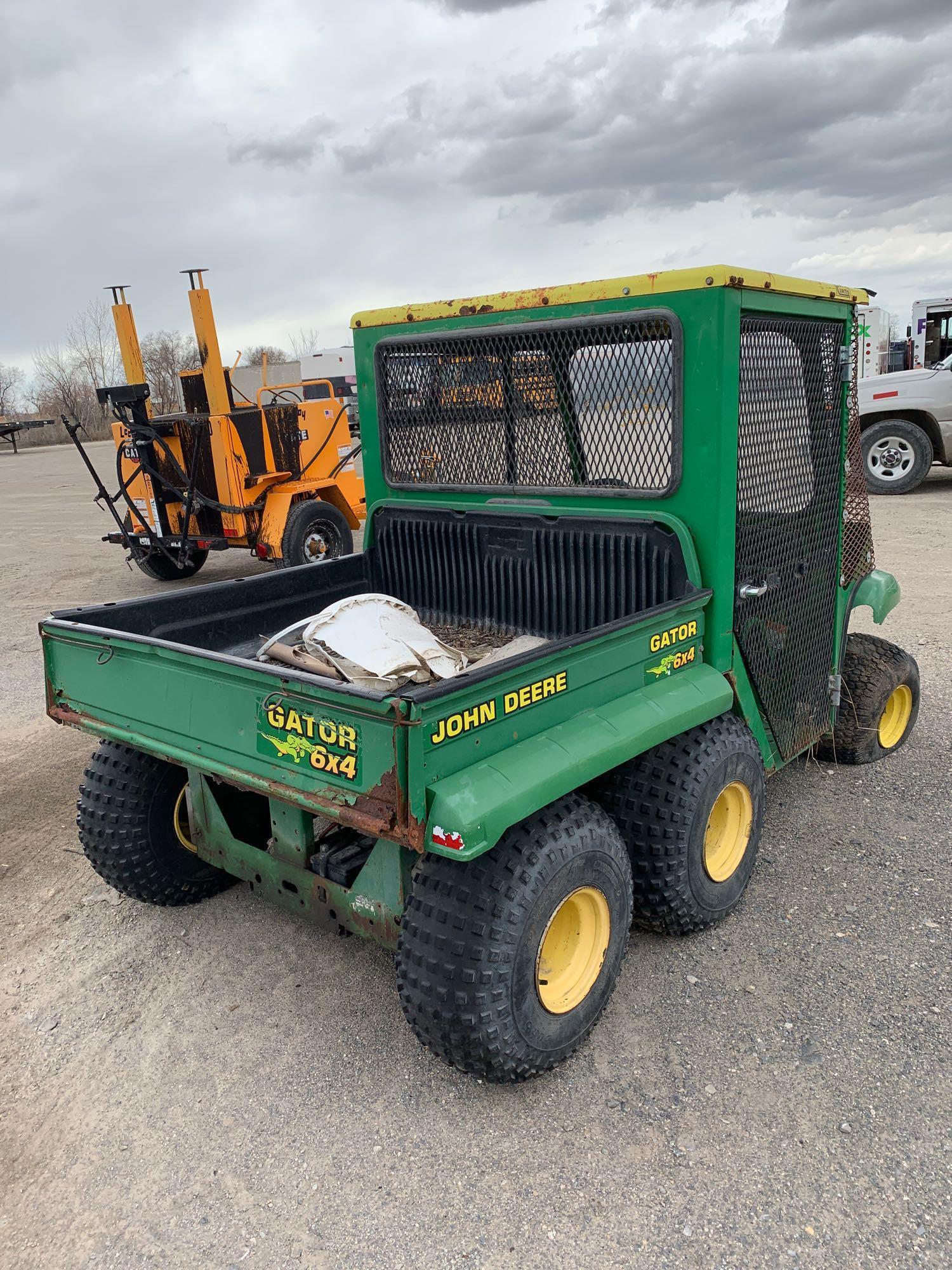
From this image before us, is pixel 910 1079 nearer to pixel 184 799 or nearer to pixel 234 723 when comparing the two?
pixel 234 723

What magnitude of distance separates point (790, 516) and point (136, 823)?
2583 mm

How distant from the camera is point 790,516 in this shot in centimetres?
358

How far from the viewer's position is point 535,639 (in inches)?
147

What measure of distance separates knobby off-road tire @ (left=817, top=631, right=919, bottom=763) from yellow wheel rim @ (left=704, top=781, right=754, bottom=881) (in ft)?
3.72

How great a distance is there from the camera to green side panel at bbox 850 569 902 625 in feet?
13.6

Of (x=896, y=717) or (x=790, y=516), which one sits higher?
(x=790, y=516)

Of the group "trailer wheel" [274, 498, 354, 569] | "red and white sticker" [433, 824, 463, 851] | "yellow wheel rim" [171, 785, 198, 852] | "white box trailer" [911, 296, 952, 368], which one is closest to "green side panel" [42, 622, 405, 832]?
"red and white sticker" [433, 824, 463, 851]

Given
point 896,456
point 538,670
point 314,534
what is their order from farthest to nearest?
point 896,456, point 314,534, point 538,670

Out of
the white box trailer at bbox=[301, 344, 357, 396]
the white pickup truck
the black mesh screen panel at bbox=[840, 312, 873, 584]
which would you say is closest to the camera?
the black mesh screen panel at bbox=[840, 312, 873, 584]

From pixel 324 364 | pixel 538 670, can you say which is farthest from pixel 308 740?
pixel 324 364

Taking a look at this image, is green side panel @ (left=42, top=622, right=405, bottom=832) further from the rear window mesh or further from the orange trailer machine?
the orange trailer machine

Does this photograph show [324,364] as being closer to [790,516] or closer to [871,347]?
[871,347]

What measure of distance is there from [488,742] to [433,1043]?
78cm

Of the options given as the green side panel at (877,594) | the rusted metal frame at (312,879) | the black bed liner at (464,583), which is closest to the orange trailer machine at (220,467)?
the black bed liner at (464,583)
